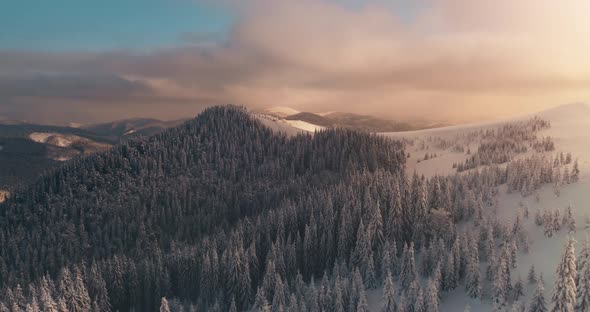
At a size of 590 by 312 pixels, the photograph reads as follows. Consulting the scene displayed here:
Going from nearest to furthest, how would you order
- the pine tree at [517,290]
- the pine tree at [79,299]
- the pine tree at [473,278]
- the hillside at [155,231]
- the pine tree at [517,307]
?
the pine tree at [517,307] → the pine tree at [517,290] → the pine tree at [473,278] → the pine tree at [79,299] → the hillside at [155,231]

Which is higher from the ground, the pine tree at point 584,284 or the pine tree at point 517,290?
the pine tree at point 584,284

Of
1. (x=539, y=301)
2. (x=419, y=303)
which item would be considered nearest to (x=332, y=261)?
(x=419, y=303)

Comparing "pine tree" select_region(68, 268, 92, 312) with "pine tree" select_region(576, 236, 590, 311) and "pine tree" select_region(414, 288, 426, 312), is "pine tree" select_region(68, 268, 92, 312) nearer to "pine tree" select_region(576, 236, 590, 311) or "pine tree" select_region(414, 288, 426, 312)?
"pine tree" select_region(414, 288, 426, 312)

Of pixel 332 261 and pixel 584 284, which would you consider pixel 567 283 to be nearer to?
pixel 584 284

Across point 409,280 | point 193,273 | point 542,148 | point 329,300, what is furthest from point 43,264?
point 542,148

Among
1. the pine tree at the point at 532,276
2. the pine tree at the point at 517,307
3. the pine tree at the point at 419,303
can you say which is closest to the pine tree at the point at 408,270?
the pine tree at the point at 419,303

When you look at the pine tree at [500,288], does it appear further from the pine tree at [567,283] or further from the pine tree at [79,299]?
the pine tree at [79,299]

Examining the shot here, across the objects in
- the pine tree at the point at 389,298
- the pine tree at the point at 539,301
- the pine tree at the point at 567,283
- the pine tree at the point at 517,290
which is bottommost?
the pine tree at the point at 389,298

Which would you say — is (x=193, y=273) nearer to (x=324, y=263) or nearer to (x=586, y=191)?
(x=324, y=263)
